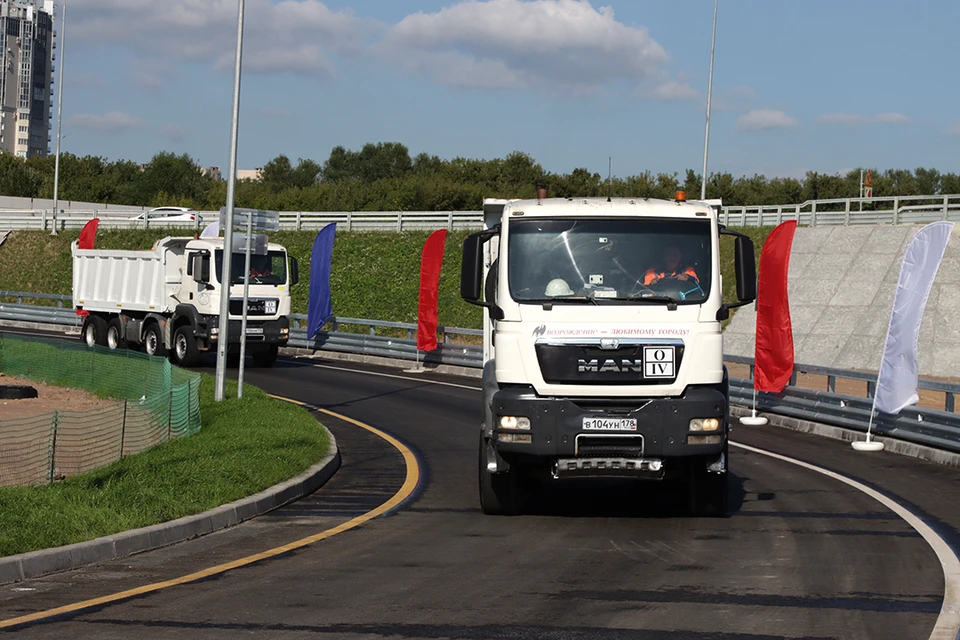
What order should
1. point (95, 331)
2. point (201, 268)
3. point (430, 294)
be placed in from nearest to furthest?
point (201, 268), point (430, 294), point (95, 331)

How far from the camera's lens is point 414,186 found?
88.2m

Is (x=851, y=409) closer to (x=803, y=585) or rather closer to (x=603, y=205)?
(x=603, y=205)

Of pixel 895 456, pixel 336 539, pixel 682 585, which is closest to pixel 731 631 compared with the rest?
pixel 682 585

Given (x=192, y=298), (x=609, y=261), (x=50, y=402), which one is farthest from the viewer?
(x=192, y=298)

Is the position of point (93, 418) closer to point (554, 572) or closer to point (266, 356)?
point (554, 572)

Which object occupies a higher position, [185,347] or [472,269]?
[472,269]

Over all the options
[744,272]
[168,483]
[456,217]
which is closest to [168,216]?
[456,217]

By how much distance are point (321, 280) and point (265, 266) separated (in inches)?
181

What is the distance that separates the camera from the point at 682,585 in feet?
28.6

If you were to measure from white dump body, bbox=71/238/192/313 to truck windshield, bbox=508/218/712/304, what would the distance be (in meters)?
20.8

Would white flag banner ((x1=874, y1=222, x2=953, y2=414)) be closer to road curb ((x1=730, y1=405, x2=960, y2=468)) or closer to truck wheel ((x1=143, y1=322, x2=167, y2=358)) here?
road curb ((x1=730, y1=405, x2=960, y2=468))

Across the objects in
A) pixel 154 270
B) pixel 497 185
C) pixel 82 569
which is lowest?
pixel 82 569

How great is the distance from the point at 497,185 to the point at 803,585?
86027mm

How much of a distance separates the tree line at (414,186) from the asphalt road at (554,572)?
59789mm
